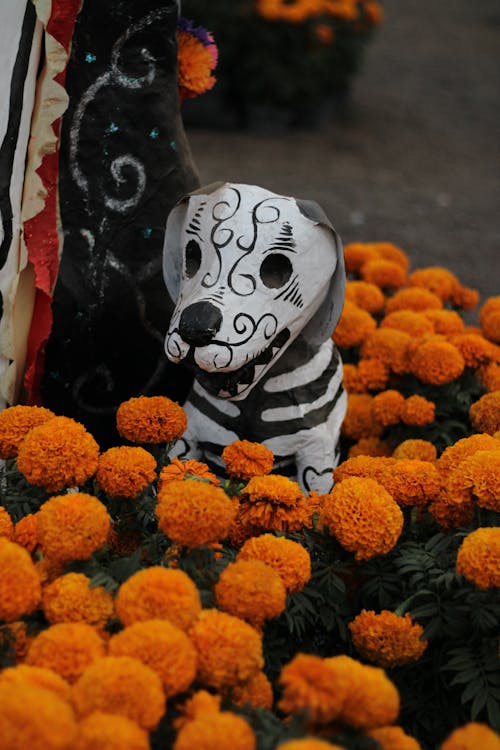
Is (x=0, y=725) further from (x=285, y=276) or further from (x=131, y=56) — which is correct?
(x=131, y=56)

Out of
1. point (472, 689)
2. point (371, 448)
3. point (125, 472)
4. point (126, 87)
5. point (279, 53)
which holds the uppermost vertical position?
point (126, 87)

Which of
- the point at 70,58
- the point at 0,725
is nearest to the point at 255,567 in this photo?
the point at 0,725

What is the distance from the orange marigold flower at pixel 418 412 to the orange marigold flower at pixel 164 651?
1.39 metres

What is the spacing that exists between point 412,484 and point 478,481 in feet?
0.55

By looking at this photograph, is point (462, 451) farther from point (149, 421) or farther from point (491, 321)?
point (491, 321)

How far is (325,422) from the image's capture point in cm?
247

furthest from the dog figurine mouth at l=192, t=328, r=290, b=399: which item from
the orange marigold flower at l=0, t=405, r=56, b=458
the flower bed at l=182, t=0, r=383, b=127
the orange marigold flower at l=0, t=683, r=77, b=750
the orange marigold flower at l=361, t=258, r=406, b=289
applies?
the flower bed at l=182, t=0, r=383, b=127

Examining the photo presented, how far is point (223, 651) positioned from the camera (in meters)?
1.43

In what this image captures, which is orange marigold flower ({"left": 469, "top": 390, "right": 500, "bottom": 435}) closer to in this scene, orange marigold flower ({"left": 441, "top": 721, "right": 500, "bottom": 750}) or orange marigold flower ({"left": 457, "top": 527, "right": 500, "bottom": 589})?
orange marigold flower ({"left": 457, "top": 527, "right": 500, "bottom": 589})

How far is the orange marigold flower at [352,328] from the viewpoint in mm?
3014

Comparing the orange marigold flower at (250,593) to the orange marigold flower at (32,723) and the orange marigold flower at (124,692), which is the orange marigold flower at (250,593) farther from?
the orange marigold flower at (32,723)

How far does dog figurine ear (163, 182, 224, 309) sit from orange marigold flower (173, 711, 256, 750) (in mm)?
1321

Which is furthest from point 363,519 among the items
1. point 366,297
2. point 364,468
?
point 366,297

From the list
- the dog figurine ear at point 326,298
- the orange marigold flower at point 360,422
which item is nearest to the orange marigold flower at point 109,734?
the dog figurine ear at point 326,298
